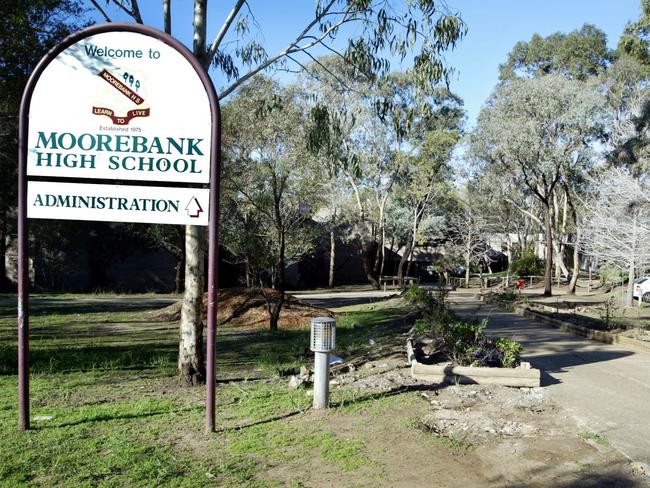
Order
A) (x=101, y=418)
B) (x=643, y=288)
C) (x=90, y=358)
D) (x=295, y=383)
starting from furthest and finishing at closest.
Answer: (x=643, y=288)
(x=90, y=358)
(x=295, y=383)
(x=101, y=418)

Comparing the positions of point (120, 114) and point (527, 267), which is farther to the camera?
point (527, 267)

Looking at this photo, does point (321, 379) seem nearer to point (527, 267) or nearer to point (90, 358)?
point (90, 358)

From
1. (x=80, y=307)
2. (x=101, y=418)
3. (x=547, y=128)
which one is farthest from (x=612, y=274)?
(x=101, y=418)

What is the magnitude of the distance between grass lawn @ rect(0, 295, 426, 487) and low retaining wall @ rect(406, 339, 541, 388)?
3.11 feet

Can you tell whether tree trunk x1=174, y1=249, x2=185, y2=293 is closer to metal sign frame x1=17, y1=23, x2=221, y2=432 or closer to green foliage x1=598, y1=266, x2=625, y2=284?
green foliage x1=598, y1=266, x2=625, y2=284

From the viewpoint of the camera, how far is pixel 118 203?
6.05m

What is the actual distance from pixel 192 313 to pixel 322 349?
2.21m

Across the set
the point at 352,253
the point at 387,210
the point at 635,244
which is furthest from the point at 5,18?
the point at 352,253

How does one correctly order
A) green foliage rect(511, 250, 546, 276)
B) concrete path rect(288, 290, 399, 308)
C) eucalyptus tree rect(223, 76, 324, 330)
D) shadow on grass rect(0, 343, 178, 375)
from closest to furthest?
1. shadow on grass rect(0, 343, 178, 375)
2. eucalyptus tree rect(223, 76, 324, 330)
3. concrete path rect(288, 290, 399, 308)
4. green foliage rect(511, 250, 546, 276)

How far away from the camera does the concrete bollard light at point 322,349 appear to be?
6406mm

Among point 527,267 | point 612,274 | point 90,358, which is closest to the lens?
point 90,358

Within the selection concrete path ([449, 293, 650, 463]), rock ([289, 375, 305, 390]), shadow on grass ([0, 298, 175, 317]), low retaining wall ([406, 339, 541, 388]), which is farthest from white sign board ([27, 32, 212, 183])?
shadow on grass ([0, 298, 175, 317])

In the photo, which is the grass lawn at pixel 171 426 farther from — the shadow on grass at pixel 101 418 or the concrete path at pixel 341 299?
the concrete path at pixel 341 299

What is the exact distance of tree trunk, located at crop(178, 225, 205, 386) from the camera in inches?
306
